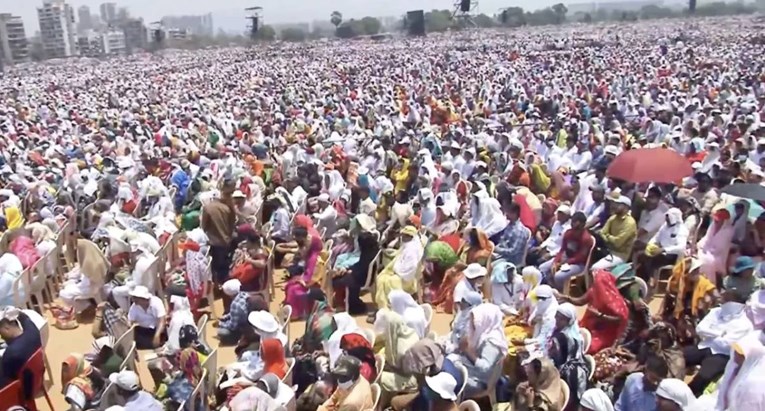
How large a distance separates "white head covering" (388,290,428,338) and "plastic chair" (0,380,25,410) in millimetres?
2057

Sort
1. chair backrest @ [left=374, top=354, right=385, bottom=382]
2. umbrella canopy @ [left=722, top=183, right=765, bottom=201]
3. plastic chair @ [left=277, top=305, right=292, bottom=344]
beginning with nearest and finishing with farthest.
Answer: chair backrest @ [left=374, top=354, right=385, bottom=382]
plastic chair @ [left=277, top=305, right=292, bottom=344]
umbrella canopy @ [left=722, top=183, right=765, bottom=201]

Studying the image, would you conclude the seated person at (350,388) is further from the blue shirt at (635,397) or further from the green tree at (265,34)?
the green tree at (265,34)

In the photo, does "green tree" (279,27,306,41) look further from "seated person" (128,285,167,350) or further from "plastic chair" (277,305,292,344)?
"plastic chair" (277,305,292,344)

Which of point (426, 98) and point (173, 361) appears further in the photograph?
point (426, 98)

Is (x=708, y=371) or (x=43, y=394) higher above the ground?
(x=708, y=371)

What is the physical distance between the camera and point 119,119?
15.5 metres

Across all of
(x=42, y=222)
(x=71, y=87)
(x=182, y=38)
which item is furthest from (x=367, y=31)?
(x=42, y=222)

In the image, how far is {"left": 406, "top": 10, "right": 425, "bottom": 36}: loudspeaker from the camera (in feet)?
181

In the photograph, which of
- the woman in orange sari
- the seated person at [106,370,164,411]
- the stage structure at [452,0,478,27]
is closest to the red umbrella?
the woman in orange sari

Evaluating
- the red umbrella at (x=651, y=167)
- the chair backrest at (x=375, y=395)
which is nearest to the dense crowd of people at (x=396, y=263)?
the chair backrest at (x=375, y=395)

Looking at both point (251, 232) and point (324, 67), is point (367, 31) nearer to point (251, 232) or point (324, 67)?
point (324, 67)

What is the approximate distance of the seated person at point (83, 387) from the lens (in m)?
3.82

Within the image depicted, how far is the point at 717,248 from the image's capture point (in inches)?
212

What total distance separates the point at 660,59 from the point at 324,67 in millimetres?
13310
